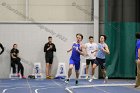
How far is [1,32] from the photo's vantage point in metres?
19.7

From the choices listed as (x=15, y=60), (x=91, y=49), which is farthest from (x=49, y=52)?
(x=91, y=49)

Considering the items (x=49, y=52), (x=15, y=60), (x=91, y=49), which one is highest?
(x=91, y=49)

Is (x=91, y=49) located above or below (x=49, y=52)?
above

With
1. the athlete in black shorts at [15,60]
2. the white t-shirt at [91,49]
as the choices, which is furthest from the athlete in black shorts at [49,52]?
the white t-shirt at [91,49]

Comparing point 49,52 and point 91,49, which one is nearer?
point 91,49

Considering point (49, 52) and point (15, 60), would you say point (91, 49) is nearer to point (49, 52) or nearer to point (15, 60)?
point (49, 52)

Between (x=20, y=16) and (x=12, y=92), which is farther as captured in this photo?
(x=20, y=16)

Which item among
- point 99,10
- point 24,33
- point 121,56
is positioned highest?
point 99,10

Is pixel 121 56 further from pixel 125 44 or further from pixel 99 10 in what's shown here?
pixel 99 10

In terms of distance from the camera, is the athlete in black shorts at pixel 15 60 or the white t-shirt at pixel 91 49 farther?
the athlete in black shorts at pixel 15 60

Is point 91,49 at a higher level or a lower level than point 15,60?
higher

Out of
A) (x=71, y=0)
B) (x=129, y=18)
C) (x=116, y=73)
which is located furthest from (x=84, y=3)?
(x=116, y=73)

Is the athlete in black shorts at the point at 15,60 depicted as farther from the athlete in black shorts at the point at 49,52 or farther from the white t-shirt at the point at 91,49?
the white t-shirt at the point at 91,49

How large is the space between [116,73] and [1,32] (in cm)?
657
